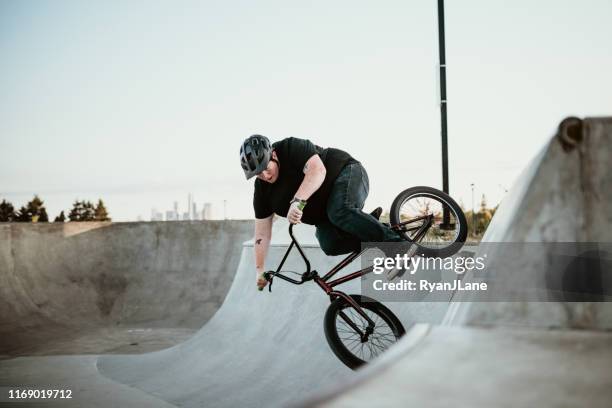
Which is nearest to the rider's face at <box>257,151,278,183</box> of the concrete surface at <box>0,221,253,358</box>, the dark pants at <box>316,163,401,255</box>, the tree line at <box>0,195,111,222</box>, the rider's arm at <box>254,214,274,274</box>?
the rider's arm at <box>254,214,274,274</box>

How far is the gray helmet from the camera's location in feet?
13.3

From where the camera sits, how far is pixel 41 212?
6122 centimetres

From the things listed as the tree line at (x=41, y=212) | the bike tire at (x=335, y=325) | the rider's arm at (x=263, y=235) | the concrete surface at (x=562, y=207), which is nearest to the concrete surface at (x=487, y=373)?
the concrete surface at (x=562, y=207)

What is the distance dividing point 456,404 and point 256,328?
5389mm

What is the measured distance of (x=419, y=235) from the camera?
14.9ft

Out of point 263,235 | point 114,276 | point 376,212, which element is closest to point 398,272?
point 376,212

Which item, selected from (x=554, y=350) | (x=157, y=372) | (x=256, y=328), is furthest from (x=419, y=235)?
(x=157, y=372)

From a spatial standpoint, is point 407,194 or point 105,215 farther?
point 105,215

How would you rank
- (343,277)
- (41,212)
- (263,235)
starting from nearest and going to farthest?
(343,277)
(263,235)
(41,212)

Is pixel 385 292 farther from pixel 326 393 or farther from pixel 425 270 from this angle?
pixel 326 393

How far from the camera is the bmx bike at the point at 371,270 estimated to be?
3.65 m

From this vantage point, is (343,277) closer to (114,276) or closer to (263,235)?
(263,235)

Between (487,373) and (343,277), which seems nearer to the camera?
(487,373)

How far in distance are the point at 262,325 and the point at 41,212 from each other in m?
66.4
